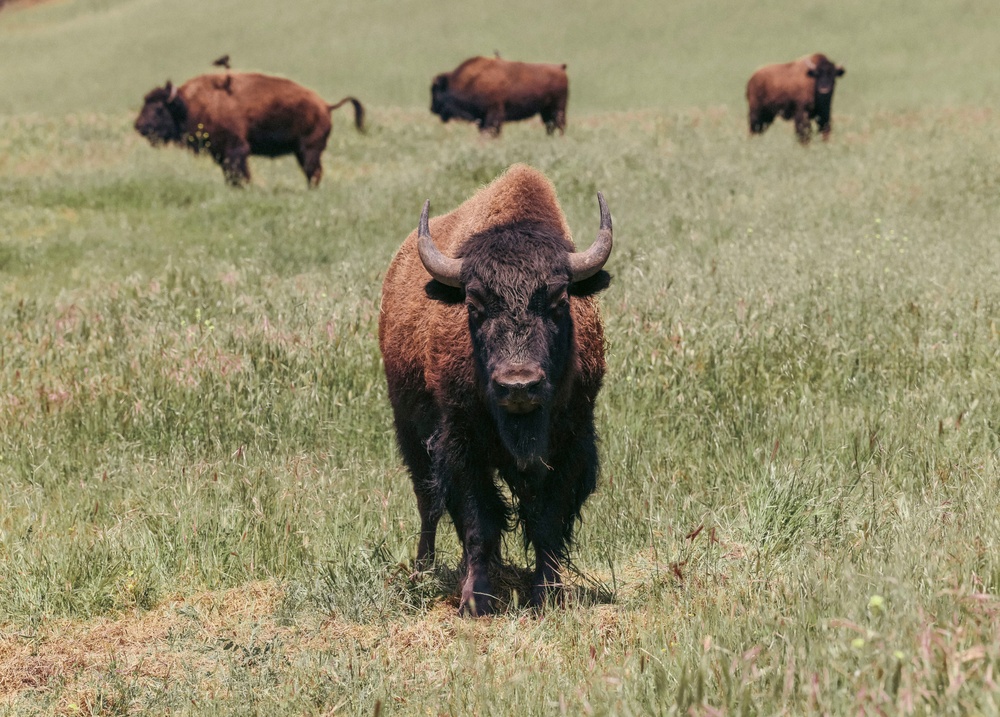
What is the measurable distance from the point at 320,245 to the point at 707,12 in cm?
5840

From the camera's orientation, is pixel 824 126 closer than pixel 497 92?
Yes

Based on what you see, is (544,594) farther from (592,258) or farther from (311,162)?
(311,162)

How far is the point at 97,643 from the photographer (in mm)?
4887

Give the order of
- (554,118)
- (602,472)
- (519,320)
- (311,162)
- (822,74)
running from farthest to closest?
(554,118) → (822,74) → (311,162) → (602,472) → (519,320)

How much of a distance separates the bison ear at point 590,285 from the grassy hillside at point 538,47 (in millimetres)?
39714

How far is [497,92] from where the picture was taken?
1352 inches

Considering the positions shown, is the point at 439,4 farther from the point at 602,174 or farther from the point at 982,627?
the point at 982,627

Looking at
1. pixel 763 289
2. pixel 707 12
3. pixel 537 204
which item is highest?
pixel 707 12

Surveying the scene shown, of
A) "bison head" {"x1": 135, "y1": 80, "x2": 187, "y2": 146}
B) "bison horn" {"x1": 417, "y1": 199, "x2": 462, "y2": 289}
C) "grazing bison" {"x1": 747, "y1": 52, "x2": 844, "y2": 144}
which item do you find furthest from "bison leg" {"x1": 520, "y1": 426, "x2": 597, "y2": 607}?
"grazing bison" {"x1": 747, "y1": 52, "x2": 844, "y2": 144}

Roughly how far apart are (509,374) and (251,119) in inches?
756

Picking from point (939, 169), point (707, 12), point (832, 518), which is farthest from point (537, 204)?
point (707, 12)

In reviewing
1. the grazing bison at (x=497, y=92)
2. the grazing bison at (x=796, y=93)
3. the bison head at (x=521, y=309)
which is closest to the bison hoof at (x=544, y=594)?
the bison head at (x=521, y=309)

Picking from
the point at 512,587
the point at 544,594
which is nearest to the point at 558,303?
the point at 544,594

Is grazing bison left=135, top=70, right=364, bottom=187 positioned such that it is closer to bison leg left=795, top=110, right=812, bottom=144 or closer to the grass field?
the grass field
